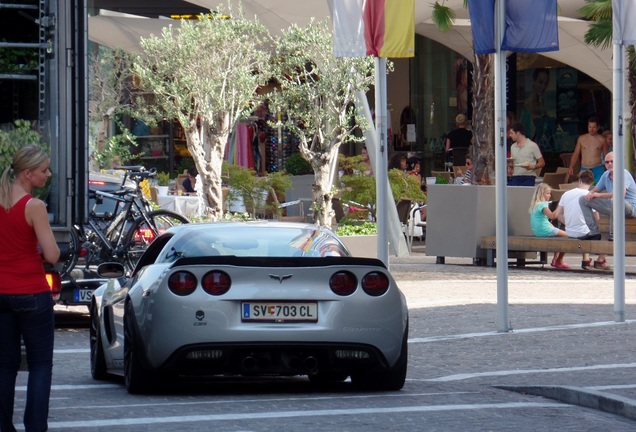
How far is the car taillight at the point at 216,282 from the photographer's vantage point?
31.8 ft

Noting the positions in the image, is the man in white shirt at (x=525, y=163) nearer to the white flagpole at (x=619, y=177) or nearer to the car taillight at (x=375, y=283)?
the white flagpole at (x=619, y=177)

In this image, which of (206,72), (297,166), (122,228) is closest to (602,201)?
(206,72)

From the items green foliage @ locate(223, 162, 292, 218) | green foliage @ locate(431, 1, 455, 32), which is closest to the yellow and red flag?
green foliage @ locate(223, 162, 292, 218)

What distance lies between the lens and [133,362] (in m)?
9.93

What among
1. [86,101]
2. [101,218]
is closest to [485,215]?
[101,218]

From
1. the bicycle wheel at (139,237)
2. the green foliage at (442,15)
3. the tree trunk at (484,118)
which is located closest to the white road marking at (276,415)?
the bicycle wheel at (139,237)

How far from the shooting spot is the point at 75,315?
56.9ft

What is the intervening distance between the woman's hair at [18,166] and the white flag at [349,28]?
7820mm

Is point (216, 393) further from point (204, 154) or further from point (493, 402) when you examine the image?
point (204, 154)

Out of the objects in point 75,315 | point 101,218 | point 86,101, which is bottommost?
point 75,315

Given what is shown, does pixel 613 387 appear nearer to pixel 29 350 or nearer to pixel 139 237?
pixel 29 350

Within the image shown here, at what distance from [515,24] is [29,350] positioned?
7875 millimetres

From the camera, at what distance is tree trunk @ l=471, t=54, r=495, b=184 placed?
1074 inches

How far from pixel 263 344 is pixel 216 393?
848 millimetres
